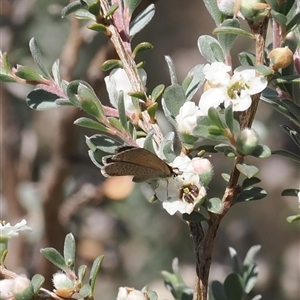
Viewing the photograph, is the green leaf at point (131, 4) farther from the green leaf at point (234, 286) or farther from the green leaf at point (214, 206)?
the green leaf at point (234, 286)

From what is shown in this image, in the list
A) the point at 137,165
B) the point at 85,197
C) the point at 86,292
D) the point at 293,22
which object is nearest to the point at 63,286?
the point at 86,292

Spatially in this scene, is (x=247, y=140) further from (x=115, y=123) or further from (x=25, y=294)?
(x=25, y=294)

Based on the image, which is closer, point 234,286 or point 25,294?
point 25,294

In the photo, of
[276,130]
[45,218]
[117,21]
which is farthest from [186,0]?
[117,21]

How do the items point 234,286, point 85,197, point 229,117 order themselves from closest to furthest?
point 229,117, point 234,286, point 85,197

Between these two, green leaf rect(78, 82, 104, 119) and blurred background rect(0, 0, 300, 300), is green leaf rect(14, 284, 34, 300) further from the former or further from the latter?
blurred background rect(0, 0, 300, 300)

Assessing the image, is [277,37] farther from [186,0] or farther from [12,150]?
[186,0]
